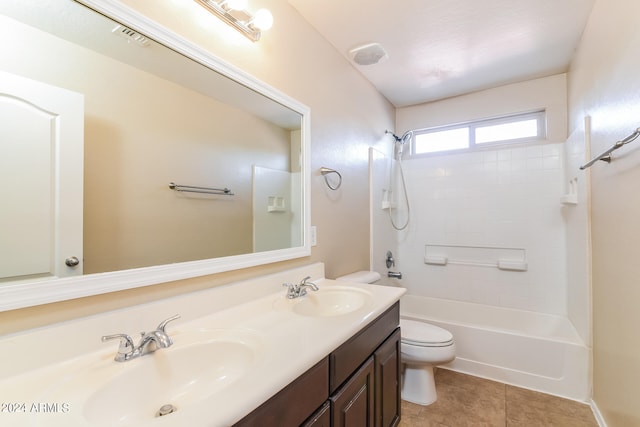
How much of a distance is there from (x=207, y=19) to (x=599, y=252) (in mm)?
2357

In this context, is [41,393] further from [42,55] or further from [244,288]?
[42,55]

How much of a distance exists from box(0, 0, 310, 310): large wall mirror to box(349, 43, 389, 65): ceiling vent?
975mm

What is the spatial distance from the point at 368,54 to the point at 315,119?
2.40 feet

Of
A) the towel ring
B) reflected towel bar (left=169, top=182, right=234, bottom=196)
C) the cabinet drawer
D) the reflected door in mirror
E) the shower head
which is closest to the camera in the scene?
the reflected door in mirror

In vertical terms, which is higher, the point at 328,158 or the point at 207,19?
the point at 207,19

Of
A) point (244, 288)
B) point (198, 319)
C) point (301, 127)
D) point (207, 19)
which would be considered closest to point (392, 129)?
point (301, 127)

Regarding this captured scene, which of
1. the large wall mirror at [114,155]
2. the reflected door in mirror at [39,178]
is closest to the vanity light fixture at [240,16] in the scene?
the large wall mirror at [114,155]

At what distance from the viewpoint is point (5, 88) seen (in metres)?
0.71

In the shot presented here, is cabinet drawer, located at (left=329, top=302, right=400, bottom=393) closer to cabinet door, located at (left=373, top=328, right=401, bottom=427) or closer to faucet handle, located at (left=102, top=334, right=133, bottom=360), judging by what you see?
cabinet door, located at (left=373, top=328, right=401, bottom=427)

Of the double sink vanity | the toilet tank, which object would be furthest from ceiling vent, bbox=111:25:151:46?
the toilet tank

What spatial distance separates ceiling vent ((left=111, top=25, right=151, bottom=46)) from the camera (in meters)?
0.90

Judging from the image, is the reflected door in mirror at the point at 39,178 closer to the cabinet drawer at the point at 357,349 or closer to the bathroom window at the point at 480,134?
the cabinet drawer at the point at 357,349

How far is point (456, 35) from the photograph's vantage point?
1.89 metres

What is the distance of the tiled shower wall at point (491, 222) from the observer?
242 cm
